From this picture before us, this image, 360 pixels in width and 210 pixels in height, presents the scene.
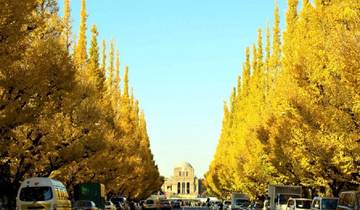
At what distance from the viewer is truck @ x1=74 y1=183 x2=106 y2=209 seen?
126 feet

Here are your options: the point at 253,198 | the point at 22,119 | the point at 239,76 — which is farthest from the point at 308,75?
the point at 239,76

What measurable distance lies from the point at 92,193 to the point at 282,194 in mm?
10967

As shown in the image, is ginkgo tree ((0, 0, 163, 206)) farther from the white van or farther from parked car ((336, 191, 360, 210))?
parked car ((336, 191, 360, 210))

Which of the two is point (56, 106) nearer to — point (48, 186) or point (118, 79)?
→ point (48, 186)

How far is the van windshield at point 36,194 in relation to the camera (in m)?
23.5

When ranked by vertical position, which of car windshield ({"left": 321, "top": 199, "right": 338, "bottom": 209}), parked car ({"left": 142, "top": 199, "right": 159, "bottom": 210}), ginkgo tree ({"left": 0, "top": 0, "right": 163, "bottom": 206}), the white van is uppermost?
ginkgo tree ({"left": 0, "top": 0, "right": 163, "bottom": 206})

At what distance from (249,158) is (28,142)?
2710cm

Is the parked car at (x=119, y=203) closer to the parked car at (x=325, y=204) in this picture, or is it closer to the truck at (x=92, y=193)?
the truck at (x=92, y=193)

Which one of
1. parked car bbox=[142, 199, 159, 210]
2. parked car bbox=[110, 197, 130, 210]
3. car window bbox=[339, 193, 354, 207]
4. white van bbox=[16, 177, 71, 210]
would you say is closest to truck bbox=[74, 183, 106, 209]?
parked car bbox=[110, 197, 130, 210]

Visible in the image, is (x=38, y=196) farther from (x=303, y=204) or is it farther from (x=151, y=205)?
(x=151, y=205)

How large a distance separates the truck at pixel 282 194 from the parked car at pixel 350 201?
17742 mm

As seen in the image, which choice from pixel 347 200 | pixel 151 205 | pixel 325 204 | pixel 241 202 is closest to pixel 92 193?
pixel 241 202

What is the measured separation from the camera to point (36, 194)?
23.7 metres

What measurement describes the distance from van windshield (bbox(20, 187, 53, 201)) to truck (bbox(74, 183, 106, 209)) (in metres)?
14.5
